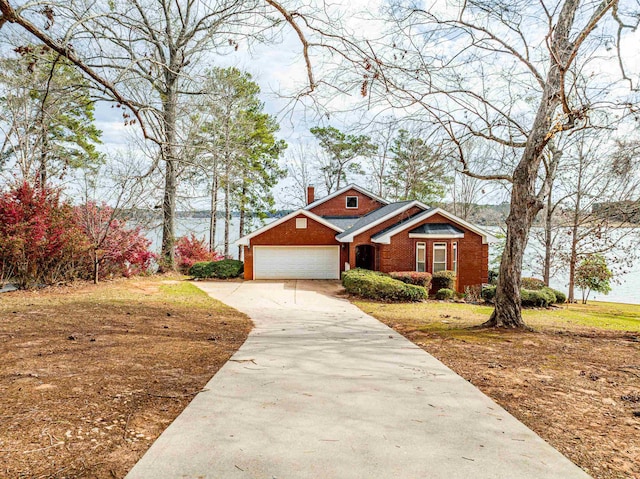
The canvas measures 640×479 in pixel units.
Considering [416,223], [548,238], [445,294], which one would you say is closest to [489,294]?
[445,294]

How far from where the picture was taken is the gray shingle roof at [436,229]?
59.2 ft

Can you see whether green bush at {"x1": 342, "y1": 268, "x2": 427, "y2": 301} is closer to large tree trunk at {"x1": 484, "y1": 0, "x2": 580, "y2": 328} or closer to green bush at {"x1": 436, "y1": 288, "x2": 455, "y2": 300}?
green bush at {"x1": 436, "y1": 288, "x2": 455, "y2": 300}

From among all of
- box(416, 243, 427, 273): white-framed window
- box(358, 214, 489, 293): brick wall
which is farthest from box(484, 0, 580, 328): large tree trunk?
box(416, 243, 427, 273): white-framed window

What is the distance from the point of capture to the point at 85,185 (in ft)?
48.5

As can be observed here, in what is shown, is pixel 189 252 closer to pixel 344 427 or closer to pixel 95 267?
pixel 95 267

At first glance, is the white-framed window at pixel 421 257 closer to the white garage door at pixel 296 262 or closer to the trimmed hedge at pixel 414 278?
the trimmed hedge at pixel 414 278

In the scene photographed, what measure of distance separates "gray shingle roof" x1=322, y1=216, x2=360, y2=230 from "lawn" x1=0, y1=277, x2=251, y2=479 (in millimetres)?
14480

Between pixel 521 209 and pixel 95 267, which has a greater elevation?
pixel 521 209

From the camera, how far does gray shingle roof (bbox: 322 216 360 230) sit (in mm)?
23503

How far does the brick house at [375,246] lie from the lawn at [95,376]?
1032 cm

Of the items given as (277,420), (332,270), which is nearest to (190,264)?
(332,270)

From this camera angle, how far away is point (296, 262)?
20.3 meters

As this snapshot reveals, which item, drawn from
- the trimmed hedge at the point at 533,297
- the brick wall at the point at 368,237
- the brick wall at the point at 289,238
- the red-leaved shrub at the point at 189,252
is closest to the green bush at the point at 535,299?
the trimmed hedge at the point at 533,297

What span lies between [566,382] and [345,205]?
21726 millimetres
